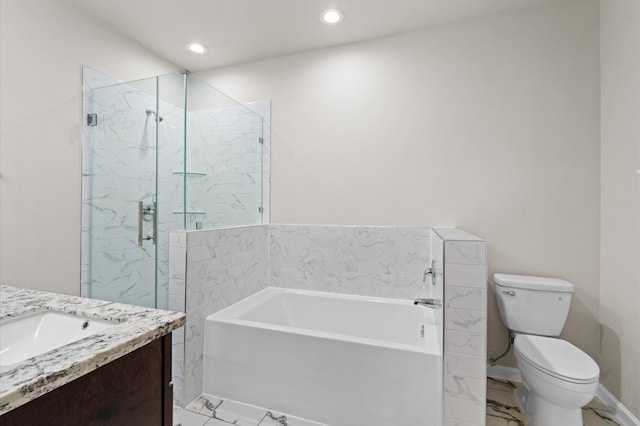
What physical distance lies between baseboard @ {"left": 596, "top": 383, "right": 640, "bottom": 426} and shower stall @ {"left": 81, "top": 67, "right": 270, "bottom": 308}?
2797 millimetres

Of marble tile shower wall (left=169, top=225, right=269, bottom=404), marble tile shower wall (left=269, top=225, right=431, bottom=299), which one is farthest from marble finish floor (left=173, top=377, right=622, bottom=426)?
marble tile shower wall (left=269, top=225, right=431, bottom=299)

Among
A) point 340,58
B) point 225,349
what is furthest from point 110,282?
point 340,58

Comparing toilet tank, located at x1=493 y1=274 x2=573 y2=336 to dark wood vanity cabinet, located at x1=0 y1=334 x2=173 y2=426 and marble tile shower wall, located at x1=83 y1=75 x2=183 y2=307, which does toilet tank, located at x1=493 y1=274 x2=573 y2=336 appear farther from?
marble tile shower wall, located at x1=83 y1=75 x2=183 y2=307

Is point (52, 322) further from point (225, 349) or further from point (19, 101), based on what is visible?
point (19, 101)

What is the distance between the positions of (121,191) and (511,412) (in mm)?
2992

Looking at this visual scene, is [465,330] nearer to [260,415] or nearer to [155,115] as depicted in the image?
[260,415]

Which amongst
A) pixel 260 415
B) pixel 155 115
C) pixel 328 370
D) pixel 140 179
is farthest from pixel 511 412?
pixel 155 115

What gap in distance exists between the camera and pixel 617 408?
173 centimetres

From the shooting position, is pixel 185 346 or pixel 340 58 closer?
pixel 185 346

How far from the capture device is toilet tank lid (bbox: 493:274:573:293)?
74.2 inches

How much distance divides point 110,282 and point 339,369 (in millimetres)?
1732

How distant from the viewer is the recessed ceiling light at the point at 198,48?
2535 mm

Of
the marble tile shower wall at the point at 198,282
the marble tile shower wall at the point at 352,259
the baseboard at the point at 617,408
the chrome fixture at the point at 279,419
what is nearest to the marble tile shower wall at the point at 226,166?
the marble tile shower wall at the point at 198,282

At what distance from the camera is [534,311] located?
192 cm
